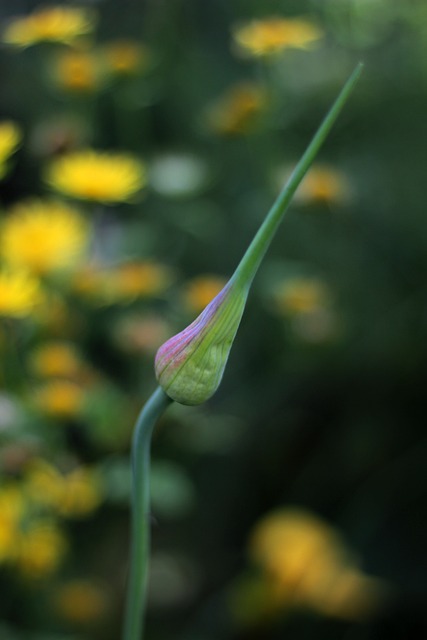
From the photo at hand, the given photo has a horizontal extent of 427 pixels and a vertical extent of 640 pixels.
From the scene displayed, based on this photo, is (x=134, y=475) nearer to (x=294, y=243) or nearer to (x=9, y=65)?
(x=294, y=243)

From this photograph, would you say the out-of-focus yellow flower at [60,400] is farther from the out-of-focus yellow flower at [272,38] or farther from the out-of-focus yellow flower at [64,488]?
the out-of-focus yellow flower at [272,38]

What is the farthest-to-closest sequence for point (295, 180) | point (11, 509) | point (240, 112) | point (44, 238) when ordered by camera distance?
point (240, 112) → point (44, 238) → point (11, 509) → point (295, 180)

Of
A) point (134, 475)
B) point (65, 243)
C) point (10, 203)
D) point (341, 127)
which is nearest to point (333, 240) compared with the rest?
point (341, 127)

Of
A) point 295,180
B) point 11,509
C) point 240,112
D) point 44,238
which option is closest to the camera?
point 295,180

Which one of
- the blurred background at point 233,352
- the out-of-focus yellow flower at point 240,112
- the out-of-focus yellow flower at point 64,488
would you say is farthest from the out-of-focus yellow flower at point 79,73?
the out-of-focus yellow flower at point 64,488

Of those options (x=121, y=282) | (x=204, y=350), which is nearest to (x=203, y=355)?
(x=204, y=350)

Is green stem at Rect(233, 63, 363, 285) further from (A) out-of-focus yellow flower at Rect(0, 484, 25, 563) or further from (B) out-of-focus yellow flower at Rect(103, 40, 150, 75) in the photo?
(B) out-of-focus yellow flower at Rect(103, 40, 150, 75)

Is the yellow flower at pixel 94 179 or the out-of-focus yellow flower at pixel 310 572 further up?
the yellow flower at pixel 94 179

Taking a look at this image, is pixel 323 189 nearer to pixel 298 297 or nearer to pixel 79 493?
pixel 298 297

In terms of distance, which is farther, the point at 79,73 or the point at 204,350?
the point at 79,73
